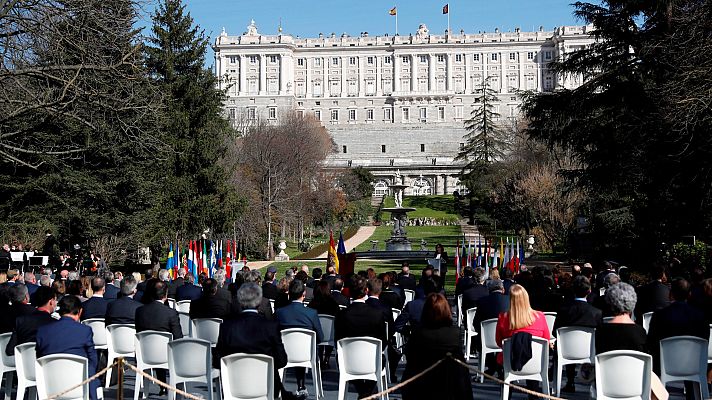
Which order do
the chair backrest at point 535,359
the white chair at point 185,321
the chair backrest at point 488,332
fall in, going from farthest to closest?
the white chair at point 185,321, the chair backrest at point 488,332, the chair backrest at point 535,359

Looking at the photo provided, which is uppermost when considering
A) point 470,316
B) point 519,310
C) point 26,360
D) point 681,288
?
point 681,288

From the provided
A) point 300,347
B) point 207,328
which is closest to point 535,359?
point 300,347

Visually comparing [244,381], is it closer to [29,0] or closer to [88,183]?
[29,0]

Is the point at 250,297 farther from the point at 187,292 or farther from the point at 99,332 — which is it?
the point at 187,292

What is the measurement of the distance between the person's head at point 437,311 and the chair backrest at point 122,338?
13.0 feet

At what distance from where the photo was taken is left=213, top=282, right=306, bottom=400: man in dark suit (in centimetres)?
770

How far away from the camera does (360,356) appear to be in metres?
8.54

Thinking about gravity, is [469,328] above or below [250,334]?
below

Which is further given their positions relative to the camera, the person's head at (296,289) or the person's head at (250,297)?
the person's head at (296,289)

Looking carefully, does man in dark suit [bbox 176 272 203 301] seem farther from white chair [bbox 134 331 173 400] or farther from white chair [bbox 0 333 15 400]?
white chair [bbox 0 333 15 400]

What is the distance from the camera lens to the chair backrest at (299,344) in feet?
29.3

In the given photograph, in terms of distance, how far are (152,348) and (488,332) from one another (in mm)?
3664

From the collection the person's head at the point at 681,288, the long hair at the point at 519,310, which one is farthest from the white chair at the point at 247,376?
the person's head at the point at 681,288

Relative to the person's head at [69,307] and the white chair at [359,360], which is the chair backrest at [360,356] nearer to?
the white chair at [359,360]
